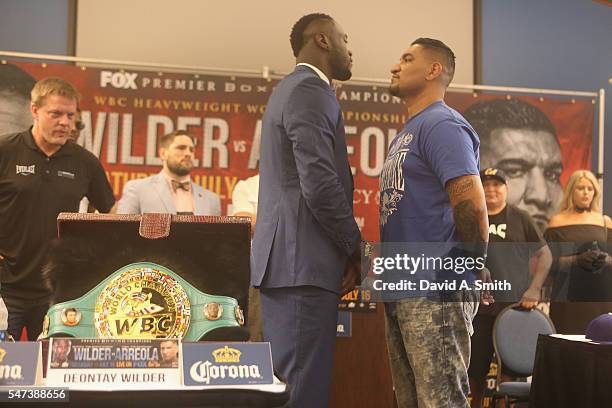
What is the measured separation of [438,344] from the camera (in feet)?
6.06

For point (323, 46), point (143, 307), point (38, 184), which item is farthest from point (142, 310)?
point (38, 184)

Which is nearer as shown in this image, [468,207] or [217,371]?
[217,371]

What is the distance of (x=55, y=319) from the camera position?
134 centimetres

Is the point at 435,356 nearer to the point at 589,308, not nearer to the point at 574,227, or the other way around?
the point at 589,308

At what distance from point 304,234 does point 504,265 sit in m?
1.13

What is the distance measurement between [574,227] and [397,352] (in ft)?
8.51

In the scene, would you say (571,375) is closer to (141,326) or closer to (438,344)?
(438,344)

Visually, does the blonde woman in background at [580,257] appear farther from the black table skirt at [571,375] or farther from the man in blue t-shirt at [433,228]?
the man in blue t-shirt at [433,228]

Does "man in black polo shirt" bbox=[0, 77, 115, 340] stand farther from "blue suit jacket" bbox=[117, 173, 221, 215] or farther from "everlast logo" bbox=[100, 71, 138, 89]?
"everlast logo" bbox=[100, 71, 138, 89]

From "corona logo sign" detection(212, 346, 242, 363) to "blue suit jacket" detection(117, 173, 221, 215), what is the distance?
9.72 feet

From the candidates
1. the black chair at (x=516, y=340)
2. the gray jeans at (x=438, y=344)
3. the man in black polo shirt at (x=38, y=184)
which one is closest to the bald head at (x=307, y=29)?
the gray jeans at (x=438, y=344)

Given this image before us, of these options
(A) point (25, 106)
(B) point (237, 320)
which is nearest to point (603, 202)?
(A) point (25, 106)

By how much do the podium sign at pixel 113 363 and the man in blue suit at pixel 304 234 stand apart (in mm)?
707

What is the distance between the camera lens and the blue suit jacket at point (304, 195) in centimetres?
186
